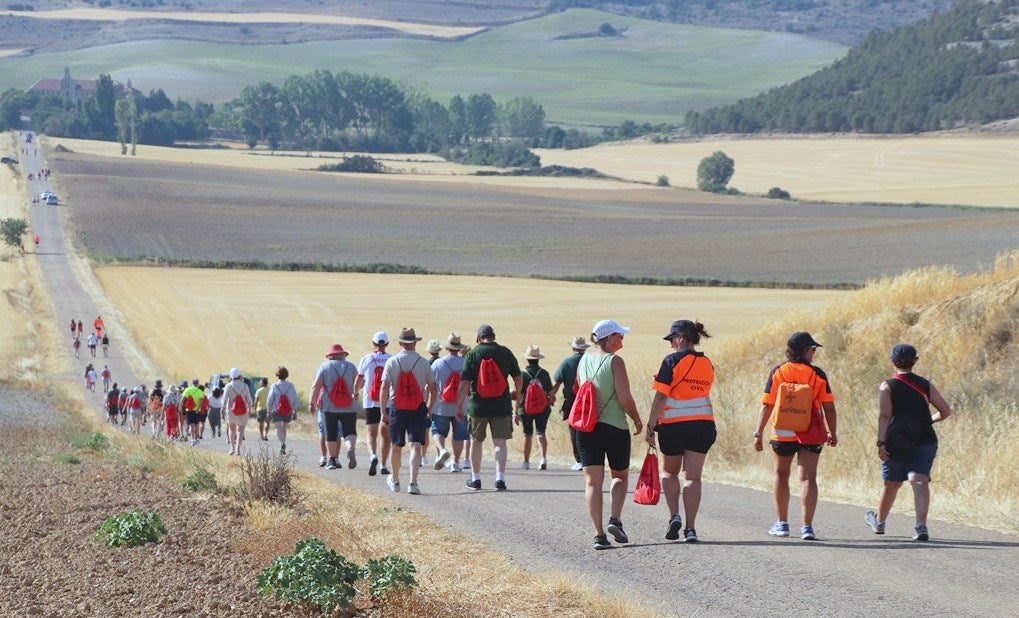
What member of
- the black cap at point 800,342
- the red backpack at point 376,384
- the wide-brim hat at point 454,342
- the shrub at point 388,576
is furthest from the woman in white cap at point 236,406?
the shrub at point 388,576

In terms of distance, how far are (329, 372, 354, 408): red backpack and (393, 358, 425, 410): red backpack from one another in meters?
2.61

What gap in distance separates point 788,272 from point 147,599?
59.2 m

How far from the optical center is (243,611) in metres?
8.62

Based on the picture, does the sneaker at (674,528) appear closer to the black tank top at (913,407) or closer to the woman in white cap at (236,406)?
the black tank top at (913,407)

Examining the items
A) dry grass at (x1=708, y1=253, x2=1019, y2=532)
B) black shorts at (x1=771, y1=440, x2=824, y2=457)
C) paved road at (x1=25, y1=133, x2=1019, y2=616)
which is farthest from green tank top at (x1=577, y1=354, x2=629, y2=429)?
dry grass at (x1=708, y1=253, x2=1019, y2=532)

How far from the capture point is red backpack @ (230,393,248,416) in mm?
20844

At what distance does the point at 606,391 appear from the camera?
10.3 m

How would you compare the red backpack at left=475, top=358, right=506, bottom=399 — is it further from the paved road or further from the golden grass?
the golden grass

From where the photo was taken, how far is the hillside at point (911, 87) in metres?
157

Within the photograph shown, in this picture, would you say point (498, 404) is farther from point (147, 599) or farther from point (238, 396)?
point (238, 396)

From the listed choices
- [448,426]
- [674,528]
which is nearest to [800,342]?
[674,528]

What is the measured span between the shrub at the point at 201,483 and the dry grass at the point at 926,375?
17.6 feet

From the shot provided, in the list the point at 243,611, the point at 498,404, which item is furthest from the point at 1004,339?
the point at 243,611

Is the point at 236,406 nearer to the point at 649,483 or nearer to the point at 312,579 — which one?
the point at 649,483
